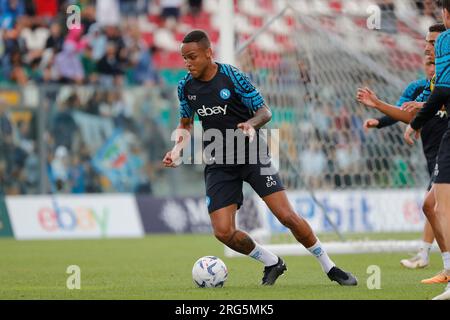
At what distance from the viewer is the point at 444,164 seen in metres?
8.12

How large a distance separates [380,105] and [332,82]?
6445 millimetres

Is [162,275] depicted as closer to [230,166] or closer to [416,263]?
[230,166]

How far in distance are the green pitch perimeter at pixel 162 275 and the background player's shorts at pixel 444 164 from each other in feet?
3.38

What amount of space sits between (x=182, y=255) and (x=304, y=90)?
10.6ft

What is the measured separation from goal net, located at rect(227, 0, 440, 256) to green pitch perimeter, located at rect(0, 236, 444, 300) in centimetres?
165

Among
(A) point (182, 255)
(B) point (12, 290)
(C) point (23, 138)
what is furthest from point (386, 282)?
(C) point (23, 138)

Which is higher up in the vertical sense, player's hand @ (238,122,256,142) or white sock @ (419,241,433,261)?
player's hand @ (238,122,256,142)

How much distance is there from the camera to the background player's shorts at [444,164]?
8.11 metres

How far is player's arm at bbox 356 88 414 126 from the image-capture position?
911 cm

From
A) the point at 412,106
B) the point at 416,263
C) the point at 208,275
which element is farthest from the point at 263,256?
the point at 416,263

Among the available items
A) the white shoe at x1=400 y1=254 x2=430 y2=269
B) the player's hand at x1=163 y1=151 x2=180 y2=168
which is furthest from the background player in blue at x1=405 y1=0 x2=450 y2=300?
the white shoe at x1=400 y1=254 x2=430 y2=269

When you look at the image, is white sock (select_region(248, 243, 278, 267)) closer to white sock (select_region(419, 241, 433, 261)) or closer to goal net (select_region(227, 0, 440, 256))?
white sock (select_region(419, 241, 433, 261))
